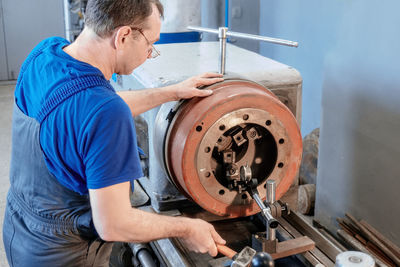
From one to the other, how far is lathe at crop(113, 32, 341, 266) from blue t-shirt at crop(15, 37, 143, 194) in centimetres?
18

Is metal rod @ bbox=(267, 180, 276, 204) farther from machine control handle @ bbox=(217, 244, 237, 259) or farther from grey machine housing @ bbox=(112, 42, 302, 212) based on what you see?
grey machine housing @ bbox=(112, 42, 302, 212)

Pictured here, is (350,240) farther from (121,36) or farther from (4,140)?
(4,140)

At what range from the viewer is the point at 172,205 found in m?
1.20

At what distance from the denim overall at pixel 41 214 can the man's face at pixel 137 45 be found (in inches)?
3.1

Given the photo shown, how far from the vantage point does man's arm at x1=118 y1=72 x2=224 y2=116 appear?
1039 millimetres

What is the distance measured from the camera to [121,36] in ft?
2.93

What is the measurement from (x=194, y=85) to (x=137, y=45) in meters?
0.18

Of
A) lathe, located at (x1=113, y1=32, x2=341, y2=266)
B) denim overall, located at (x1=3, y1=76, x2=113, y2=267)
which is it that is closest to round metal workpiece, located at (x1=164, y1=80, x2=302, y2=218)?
lathe, located at (x1=113, y1=32, x2=341, y2=266)

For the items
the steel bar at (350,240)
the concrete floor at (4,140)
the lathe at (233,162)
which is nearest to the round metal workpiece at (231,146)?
the lathe at (233,162)

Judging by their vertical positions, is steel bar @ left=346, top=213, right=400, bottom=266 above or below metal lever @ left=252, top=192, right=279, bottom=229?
below

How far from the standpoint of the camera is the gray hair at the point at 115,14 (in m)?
0.88

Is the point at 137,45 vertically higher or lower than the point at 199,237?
higher

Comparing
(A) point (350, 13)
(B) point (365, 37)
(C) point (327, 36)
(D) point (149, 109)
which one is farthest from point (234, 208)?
(C) point (327, 36)

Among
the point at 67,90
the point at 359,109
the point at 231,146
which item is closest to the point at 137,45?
the point at 67,90
